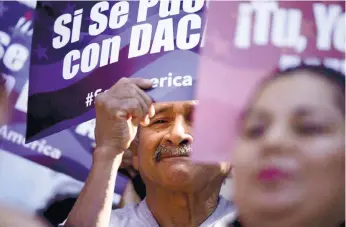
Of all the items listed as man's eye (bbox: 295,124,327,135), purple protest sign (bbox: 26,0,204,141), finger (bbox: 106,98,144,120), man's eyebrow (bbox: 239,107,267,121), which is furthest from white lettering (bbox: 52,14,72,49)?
man's eye (bbox: 295,124,327,135)

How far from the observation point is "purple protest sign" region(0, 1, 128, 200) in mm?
2002

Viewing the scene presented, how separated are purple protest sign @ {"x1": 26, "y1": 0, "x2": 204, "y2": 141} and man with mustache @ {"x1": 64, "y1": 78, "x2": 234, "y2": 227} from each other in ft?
0.20

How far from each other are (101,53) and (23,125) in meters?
0.32

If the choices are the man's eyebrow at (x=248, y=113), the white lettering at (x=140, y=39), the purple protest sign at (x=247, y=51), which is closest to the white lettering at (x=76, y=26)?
the white lettering at (x=140, y=39)

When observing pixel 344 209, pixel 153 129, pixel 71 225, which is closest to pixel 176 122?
pixel 153 129

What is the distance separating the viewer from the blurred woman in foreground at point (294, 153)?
1.52 metres

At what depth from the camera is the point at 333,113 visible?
1549 mm

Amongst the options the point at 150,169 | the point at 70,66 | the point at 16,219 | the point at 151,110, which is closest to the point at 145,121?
the point at 151,110

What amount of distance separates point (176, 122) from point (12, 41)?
19.8 inches

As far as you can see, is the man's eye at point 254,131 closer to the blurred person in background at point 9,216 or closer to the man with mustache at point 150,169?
the man with mustache at point 150,169

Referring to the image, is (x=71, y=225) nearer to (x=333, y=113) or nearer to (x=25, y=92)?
(x=25, y=92)

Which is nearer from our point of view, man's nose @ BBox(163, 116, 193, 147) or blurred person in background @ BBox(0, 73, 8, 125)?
man's nose @ BBox(163, 116, 193, 147)

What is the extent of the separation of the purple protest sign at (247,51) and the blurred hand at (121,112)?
0.64 ft

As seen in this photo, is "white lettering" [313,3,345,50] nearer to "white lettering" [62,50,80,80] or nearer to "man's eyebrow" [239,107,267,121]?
"man's eyebrow" [239,107,267,121]
